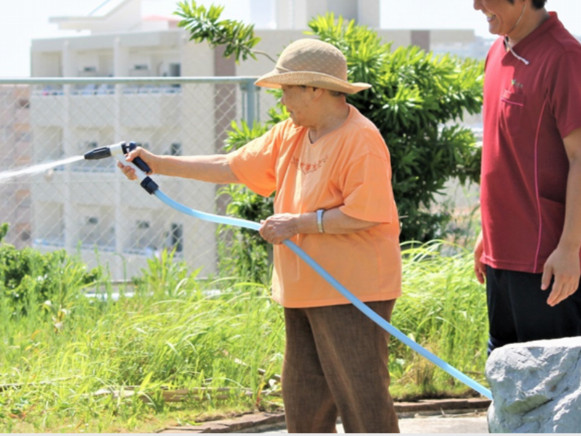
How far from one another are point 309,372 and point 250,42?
14.2ft

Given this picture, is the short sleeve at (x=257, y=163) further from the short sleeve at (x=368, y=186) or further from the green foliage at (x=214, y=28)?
the green foliage at (x=214, y=28)

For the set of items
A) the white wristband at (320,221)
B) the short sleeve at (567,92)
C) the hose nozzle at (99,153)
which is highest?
the short sleeve at (567,92)

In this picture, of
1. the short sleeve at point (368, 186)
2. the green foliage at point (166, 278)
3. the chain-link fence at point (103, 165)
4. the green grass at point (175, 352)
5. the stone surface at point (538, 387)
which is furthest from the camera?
the chain-link fence at point (103, 165)

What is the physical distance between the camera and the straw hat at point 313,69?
3793mm

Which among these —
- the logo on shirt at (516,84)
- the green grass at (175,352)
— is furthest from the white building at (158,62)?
the logo on shirt at (516,84)

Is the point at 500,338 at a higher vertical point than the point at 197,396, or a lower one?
higher

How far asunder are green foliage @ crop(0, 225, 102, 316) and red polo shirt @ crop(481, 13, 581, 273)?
135 inches

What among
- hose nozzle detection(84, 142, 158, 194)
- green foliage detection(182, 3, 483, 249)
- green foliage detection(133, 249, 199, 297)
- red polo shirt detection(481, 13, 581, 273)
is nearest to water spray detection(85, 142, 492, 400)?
hose nozzle detection(84, 142, 158, 194)

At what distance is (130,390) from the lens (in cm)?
529

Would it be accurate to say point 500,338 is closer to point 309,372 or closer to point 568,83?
point 309,372

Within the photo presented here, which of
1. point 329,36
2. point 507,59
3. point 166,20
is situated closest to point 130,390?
point 507,59

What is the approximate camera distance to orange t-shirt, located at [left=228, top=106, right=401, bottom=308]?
3.71 metres

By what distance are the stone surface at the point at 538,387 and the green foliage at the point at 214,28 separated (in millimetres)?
4921

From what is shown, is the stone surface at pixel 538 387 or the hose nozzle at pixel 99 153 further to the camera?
the hose nozzle at pixel 99 153
